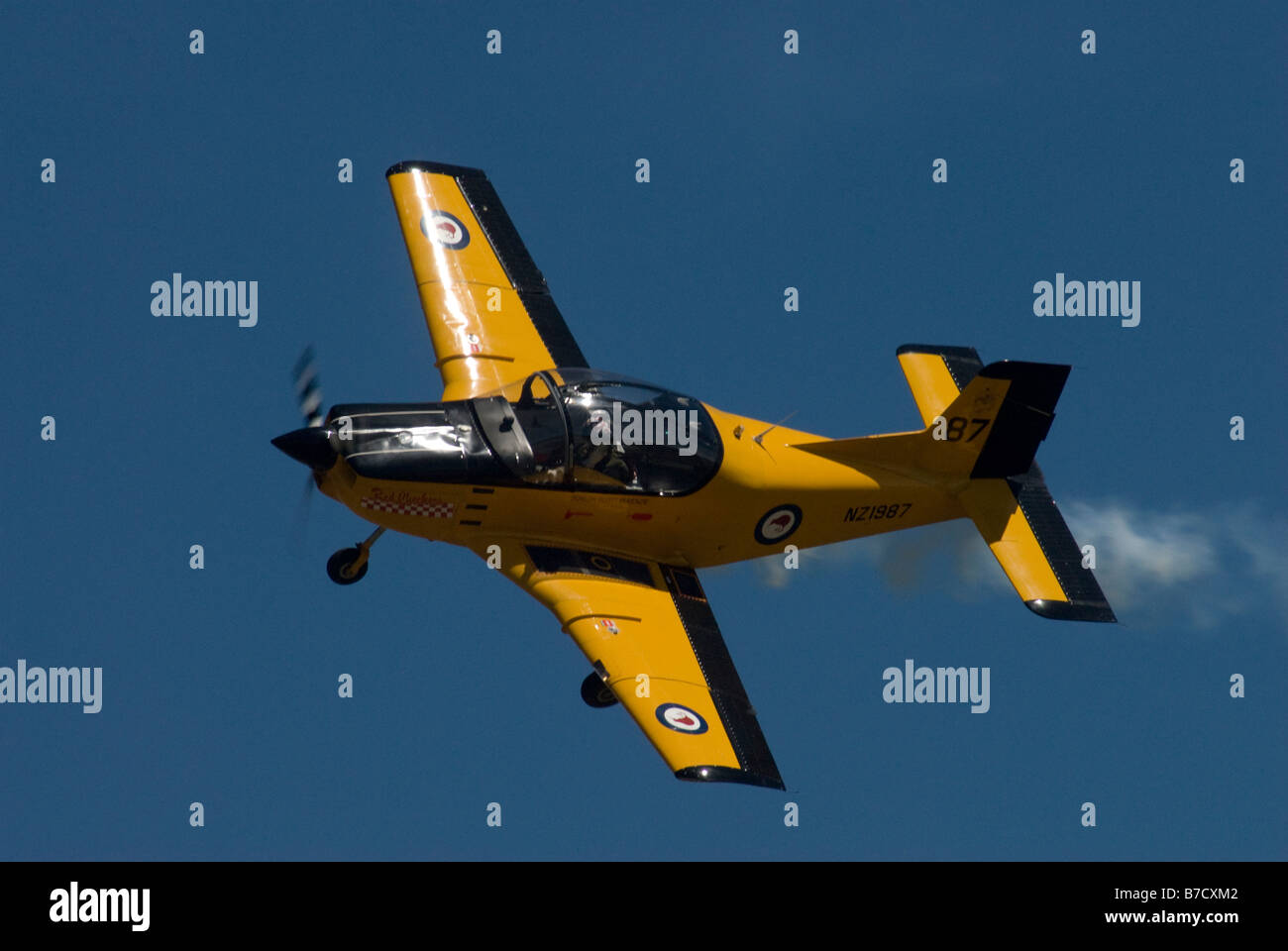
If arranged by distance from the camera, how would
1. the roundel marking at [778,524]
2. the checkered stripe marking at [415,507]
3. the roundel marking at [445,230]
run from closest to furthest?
the checkered stripe marking at [415,507] < the roundel marking at [778,524] < the roundel marking at [445,230]

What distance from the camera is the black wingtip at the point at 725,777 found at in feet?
96.2

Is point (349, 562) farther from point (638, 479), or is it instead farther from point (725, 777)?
point (725, 777)

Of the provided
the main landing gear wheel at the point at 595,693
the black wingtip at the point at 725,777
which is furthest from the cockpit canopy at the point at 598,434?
the black wingtip at the point at 725,777

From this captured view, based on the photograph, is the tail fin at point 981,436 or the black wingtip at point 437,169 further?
the black wingtip at point 437,169

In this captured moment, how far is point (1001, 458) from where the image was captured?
115 feet

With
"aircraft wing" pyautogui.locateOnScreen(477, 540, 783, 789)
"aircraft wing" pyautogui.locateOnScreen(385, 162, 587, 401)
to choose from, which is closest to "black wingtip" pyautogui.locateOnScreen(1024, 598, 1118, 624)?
"aircraft wing" pyautogui.locateOnScreen(477, 540, 783, 789)

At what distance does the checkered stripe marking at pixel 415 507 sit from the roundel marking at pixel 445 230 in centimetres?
632

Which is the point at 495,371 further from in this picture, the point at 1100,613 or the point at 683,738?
the point at 1100,613

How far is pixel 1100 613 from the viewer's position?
33594mm

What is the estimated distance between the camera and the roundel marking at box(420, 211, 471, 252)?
36.5 meters

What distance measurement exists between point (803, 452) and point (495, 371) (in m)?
4.89

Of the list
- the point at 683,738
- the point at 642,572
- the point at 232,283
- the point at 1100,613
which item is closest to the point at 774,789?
the point at 683,738

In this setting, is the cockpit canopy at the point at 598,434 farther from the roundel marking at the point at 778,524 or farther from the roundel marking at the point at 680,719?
the roundel marking at the point at 680,719

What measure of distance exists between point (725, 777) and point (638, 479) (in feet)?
16.6
